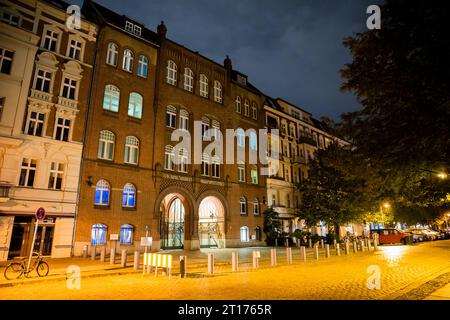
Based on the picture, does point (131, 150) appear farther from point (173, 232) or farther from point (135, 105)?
point (173, 232)

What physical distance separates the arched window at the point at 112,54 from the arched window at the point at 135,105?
113 inches

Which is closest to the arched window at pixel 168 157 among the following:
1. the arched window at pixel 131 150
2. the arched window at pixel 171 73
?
the arched window at pixel 131 150

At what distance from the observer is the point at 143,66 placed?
2658cm

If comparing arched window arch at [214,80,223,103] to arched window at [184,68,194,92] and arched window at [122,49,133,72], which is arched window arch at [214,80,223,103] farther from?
arched window at [122,49,133,72]

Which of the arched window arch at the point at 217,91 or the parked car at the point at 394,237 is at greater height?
the arched window arch at the point at 217,91

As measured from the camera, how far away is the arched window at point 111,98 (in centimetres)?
2372

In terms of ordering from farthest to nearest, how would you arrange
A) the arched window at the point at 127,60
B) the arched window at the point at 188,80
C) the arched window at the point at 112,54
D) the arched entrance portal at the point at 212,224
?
the arched entrance portal at the point at 212,224 < the arched window at the point at 188,80 < the arched window at the point at 127,60 < the arched window at the point at 112,54

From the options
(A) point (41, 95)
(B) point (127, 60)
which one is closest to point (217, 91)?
(B) point (127, 60)

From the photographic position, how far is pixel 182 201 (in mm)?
27594

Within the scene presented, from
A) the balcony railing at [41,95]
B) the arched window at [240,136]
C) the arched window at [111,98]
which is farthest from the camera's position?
the arched window at [240,136]

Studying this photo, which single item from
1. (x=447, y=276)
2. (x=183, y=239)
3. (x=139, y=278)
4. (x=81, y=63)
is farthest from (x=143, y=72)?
(x=447, y=276)

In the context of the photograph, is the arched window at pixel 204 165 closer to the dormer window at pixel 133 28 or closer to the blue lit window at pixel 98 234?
the blue lit window at pixel 98 234

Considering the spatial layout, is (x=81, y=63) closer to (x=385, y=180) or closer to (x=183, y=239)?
(x=183, y=239)

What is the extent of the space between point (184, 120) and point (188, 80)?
14.1ft
